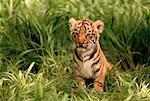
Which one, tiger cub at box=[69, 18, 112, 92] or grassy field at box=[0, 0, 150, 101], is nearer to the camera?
tiger cub at box=[69, 18, 112, 92]

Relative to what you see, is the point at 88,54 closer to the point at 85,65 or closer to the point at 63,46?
the point at 85,65

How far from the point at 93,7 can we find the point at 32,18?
2.57 feet

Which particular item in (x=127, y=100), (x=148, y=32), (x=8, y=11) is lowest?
(x=127, y=100)

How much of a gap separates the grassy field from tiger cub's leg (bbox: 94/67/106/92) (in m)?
0.10

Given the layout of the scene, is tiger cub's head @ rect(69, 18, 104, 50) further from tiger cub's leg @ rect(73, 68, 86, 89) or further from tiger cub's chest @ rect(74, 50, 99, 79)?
tiger cub's leg @ rect(73, 68, 86, 89)

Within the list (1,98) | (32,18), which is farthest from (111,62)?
(1,98)

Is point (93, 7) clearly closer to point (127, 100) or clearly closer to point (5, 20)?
point (5, 20)

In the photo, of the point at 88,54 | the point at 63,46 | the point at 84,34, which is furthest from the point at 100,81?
the point at 63,46

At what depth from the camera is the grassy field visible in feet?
21.1

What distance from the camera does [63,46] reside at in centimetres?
736

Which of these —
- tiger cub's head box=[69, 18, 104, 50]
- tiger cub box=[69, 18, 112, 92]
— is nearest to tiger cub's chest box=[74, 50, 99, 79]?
tiger cub box=[69, 18, 112, 92]

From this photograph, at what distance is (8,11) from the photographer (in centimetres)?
770

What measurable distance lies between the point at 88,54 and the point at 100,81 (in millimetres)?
328

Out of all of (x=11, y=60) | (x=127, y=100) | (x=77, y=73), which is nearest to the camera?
(x=127, y=100)
